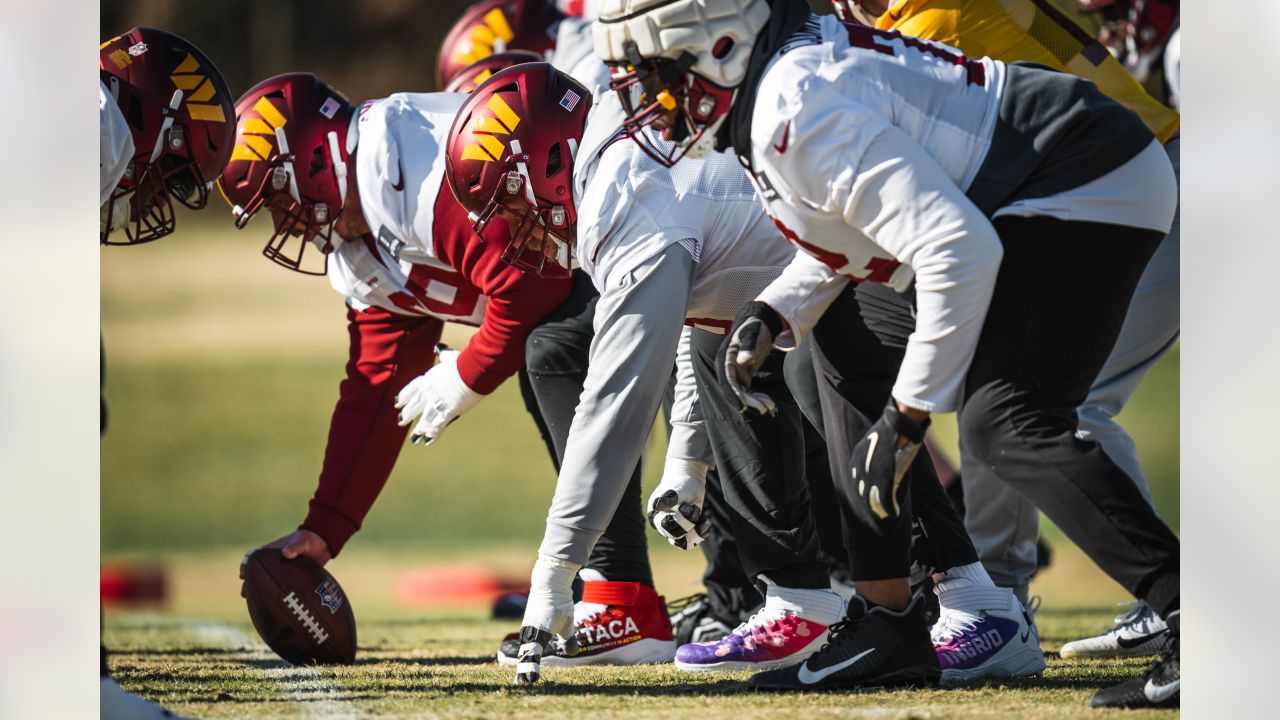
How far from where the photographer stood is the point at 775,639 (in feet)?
10.4

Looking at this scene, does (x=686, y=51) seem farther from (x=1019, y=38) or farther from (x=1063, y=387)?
(x=1019, y=38)

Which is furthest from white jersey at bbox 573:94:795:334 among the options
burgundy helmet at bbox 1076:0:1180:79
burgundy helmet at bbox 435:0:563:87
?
burgundy helmet at bbox 1076:0:1180:79

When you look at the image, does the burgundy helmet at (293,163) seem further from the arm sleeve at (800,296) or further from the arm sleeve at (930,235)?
the arm sleeve at (930,235)

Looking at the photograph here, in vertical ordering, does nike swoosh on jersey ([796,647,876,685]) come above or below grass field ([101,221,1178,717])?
above

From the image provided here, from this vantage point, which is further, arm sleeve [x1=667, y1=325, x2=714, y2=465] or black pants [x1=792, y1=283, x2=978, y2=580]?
arm sleeve [x1=667, y1=325, x2=714, y2=465]

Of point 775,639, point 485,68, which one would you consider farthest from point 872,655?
point 485,68

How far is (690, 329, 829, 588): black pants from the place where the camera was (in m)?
3.04

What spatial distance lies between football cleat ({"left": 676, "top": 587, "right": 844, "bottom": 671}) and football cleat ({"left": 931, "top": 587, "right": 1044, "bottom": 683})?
0.83 feet

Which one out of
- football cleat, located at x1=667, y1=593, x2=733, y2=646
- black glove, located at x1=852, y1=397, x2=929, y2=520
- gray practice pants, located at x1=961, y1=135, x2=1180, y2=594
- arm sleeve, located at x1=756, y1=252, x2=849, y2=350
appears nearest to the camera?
black glove, located at x1=852, y1=397, x2=929, y2=520

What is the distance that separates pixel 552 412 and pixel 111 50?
125 centimetres

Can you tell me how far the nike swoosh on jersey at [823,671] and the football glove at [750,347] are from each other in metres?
0.50

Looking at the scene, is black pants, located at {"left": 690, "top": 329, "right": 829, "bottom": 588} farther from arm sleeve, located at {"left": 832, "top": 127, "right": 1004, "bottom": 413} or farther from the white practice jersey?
arm sleeve, located at {"left": 832, "top": 127, "right": 1004, "bottom": 413}

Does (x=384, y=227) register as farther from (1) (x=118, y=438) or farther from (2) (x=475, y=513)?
(1) (x=118, y=438)

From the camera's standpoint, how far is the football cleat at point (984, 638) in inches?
116
